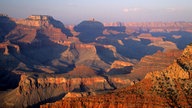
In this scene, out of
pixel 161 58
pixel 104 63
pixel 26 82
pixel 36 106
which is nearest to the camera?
pixel 36 106

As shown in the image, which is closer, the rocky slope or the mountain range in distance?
the rocky slope

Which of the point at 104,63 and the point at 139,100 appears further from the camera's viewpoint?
the point at 104,63

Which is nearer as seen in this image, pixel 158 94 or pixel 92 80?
pixel 158 94

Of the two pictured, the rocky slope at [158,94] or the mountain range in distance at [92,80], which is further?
the mountain range in distance at [92,80]

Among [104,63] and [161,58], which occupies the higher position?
[161,58]

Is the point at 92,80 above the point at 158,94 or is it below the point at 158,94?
below

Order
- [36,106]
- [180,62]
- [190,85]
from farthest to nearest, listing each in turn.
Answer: [36,106] → [180,62] → [190,85]

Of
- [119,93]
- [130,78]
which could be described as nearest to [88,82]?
[130,78]

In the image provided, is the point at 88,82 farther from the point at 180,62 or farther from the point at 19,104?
the point at 180,62
